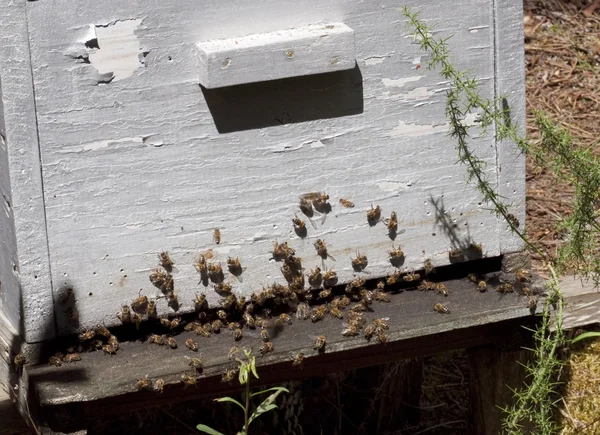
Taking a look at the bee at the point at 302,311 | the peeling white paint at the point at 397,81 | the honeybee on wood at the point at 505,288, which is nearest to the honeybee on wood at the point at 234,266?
the bee at the point at 302,311

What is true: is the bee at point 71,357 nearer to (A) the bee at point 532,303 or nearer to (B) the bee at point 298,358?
(B) the bee at point 298,358

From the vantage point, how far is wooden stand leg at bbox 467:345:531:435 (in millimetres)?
3219

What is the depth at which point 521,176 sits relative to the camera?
10.1 ft

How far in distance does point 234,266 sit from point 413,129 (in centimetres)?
66

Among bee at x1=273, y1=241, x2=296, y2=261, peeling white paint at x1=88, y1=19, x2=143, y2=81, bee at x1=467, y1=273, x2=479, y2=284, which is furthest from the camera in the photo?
bee at x1=467, y1=273, x2=479, y2=284

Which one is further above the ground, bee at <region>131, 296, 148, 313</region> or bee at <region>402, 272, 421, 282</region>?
bee at <region>131, 296, 148, 313</region>

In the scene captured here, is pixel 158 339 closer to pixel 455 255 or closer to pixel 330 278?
pixel 330 278

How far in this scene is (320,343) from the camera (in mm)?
2744

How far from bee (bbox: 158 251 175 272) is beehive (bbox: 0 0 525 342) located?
3 cm

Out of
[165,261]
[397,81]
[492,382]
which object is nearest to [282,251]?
[165,261]

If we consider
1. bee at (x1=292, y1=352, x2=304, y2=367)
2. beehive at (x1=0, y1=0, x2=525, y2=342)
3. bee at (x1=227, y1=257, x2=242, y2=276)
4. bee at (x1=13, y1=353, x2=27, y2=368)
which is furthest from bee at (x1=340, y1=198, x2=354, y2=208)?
bee at (x1=13, y1=353, x2=27, y2=368)

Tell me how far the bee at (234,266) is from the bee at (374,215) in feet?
1.36

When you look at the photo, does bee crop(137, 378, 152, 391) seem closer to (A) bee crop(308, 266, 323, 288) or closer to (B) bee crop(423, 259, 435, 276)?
(A) bee crop(308, 266, 323, 288)

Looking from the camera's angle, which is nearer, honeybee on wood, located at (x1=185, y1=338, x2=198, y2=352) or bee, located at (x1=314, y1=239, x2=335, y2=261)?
honeybee on wood, located at (x1=185, y1=338, x2=198, y2=352)
